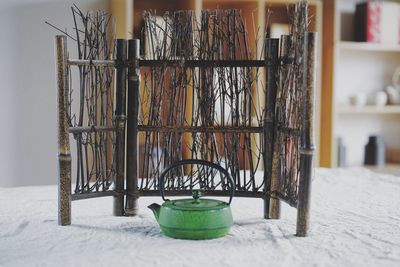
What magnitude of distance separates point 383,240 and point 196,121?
0.65 metres

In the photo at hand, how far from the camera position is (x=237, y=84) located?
182 centimetres

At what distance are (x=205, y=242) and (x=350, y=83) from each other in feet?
9.65

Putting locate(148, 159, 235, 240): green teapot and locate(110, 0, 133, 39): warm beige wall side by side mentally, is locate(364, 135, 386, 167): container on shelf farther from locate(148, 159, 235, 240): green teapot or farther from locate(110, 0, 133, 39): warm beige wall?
locate(148, 159, 235, 240): green teapot

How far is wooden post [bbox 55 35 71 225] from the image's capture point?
164 centimetres

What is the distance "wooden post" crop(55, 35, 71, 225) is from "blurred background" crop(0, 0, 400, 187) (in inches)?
49.2

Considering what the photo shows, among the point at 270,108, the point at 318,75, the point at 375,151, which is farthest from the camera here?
the point at 375,151

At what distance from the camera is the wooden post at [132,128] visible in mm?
1777

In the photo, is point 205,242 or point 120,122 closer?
point 205,242

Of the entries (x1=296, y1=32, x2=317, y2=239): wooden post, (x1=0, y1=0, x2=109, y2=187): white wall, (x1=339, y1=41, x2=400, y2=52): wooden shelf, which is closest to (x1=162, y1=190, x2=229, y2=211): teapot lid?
(x1=296, y1=32, x2=317, y2=239): wooden post

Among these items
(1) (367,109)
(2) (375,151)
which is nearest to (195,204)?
(1) (367,109)

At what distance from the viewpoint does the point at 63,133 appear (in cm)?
165

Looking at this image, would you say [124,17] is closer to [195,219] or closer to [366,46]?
[366,46]

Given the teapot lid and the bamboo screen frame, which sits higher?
the bamboo screen frame

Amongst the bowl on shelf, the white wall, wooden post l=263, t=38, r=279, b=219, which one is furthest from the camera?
the bowl on shelf
